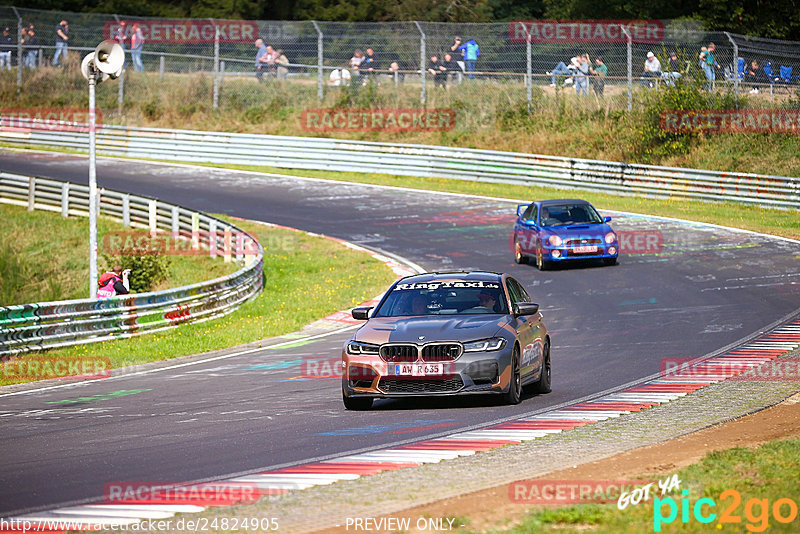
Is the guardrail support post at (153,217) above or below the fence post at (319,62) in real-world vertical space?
below

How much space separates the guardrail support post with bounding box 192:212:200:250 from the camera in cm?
2852

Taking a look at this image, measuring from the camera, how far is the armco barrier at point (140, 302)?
1683cm

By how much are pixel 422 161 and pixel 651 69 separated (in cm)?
864

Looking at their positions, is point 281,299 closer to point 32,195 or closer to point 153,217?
point 153,217

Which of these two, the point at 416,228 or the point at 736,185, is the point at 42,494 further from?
the point at 736,185

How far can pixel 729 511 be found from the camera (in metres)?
6.47

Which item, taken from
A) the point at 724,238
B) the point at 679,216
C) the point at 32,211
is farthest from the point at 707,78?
the point at 32,211

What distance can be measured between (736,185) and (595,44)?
7358 millimetres

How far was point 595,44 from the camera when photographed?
37.3m

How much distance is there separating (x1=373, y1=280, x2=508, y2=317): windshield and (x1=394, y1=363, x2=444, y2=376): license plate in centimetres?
112

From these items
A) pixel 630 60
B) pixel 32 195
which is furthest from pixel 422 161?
pixel 32 195

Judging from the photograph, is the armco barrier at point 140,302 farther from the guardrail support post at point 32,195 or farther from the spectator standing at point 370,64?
the spectator standing at point 370,64

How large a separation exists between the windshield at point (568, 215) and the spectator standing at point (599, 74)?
14.8 metres

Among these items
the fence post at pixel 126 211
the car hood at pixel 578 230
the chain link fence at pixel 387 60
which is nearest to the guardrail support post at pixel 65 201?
the fence post at pixel 126 211
